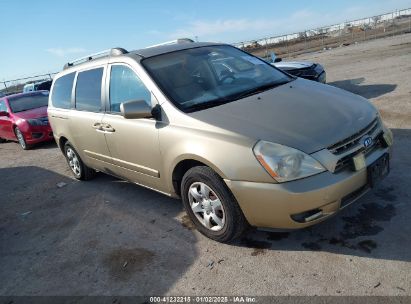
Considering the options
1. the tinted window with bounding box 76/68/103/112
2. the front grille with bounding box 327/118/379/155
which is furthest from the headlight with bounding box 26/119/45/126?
the front grille with bounding box 327/118/379/155

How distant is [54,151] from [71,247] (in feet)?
17.6

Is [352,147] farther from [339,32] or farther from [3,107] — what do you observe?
[339,32]

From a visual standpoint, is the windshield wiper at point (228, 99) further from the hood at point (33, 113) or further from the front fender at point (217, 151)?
the hood at point (33, 113)

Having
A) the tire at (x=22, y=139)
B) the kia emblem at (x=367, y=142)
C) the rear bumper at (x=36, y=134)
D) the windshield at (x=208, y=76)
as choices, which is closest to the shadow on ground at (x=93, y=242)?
the windshield at (x=208, y=76)

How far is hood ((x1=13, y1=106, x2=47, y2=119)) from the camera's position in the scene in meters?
9.62

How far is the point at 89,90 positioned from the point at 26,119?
17.7ft

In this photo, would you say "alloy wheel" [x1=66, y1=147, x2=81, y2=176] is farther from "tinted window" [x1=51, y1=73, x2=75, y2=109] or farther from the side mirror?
the side mirror

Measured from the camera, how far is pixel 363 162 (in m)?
3.09

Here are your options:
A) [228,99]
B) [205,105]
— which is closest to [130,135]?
[205,105]

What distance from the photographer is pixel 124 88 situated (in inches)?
169

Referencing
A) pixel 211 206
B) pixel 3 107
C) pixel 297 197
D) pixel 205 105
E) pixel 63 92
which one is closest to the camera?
pixel 297 197

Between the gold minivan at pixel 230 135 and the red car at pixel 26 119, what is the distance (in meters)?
5.04

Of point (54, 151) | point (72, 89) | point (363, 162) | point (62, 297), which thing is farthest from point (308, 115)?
point (54, 151)

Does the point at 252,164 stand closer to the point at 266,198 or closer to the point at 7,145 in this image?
the point at 266,198
